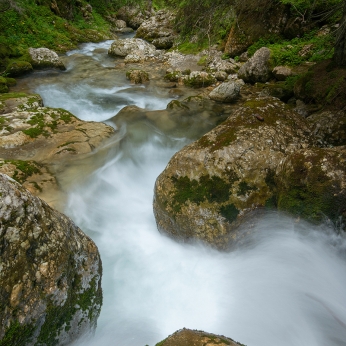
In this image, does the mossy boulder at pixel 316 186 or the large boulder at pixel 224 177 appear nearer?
the mossy boulder at pixel 316 186

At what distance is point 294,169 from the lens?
3658mm

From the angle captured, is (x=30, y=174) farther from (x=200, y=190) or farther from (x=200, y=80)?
(x=200, y=80)

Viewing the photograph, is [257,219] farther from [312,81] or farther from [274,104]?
[312,81]

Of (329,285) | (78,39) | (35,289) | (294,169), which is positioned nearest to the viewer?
(35,289)

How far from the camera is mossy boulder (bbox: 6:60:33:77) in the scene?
10641 mm

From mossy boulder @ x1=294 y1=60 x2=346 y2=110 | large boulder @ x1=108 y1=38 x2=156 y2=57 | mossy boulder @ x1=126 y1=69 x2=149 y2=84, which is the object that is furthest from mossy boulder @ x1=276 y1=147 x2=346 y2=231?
large boulder @ x1=108 y1=38 x2=156 y2=57

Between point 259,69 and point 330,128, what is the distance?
5.46 meters

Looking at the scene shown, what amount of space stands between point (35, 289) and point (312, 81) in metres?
6.88

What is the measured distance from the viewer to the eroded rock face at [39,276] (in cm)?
216

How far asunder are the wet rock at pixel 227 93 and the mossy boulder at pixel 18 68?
7968mm

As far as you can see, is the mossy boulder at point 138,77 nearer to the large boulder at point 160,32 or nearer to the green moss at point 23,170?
the large boulder at point 160,32

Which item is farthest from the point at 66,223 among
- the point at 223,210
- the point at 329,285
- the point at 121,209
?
the point at 329,285

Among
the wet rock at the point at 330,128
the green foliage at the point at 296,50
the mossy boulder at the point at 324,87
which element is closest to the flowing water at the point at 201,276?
the wet rock at the point at 330,128

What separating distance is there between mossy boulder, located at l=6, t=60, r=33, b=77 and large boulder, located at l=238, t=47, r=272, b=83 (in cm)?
880
